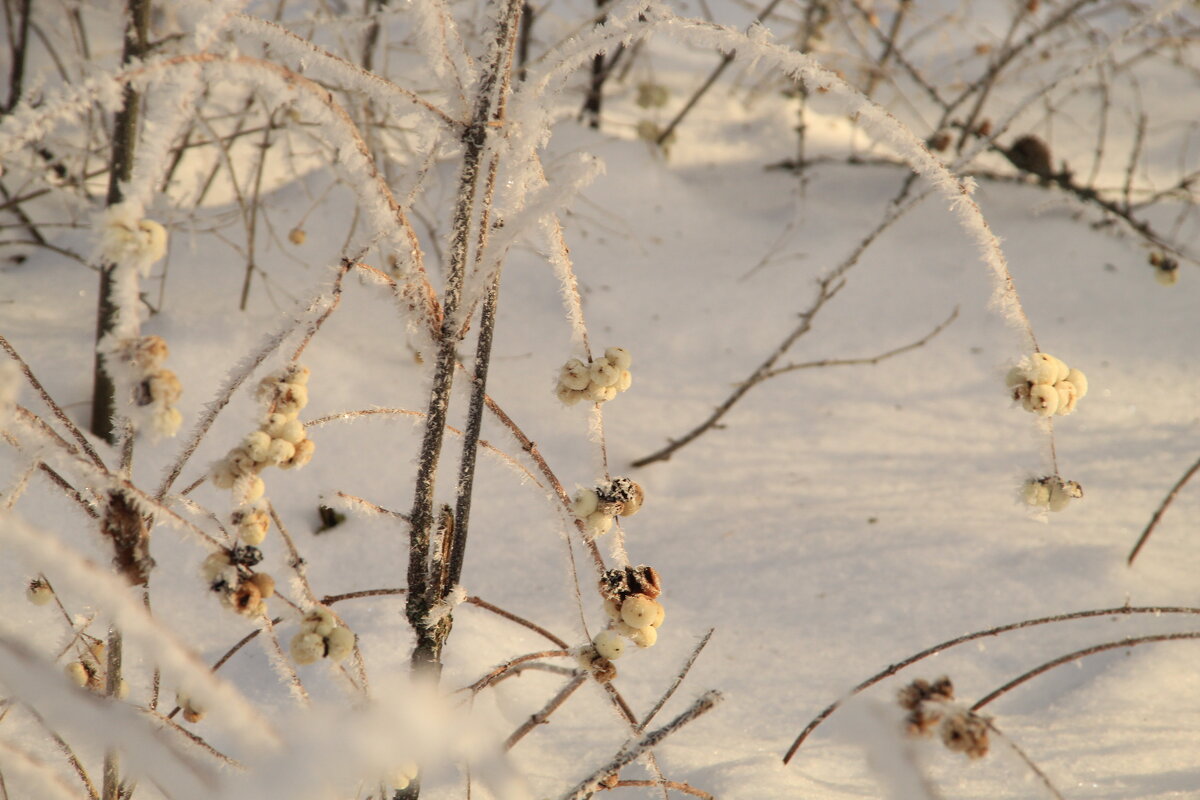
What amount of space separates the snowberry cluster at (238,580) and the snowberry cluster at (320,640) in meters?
0.02

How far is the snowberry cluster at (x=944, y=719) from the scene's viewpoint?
0.38 metres

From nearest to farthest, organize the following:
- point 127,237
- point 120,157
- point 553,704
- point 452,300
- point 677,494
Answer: point 127,237 < point 452,300 < point 553,704 < point 120,157 < point 677,494

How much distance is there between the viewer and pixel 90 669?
591 mm

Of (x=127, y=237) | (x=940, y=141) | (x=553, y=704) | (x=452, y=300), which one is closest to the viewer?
(x=127, y=237)

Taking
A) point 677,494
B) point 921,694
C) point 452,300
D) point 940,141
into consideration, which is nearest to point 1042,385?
point 921,694

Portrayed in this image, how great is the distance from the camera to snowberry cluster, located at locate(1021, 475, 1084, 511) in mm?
555

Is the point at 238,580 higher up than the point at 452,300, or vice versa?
the point at 452,300

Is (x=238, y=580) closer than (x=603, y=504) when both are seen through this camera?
Yes

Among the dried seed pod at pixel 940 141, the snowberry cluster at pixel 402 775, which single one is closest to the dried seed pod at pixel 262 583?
the snowberry cluster at pixel 402 775

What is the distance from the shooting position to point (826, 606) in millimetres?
873

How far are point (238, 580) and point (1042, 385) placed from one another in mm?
447

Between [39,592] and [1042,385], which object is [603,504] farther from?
[39,592]

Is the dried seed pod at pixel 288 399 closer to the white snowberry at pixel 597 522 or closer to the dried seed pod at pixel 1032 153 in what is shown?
the white snowberry at pixel 597 522

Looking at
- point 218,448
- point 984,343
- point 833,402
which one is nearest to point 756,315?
point 833,402
